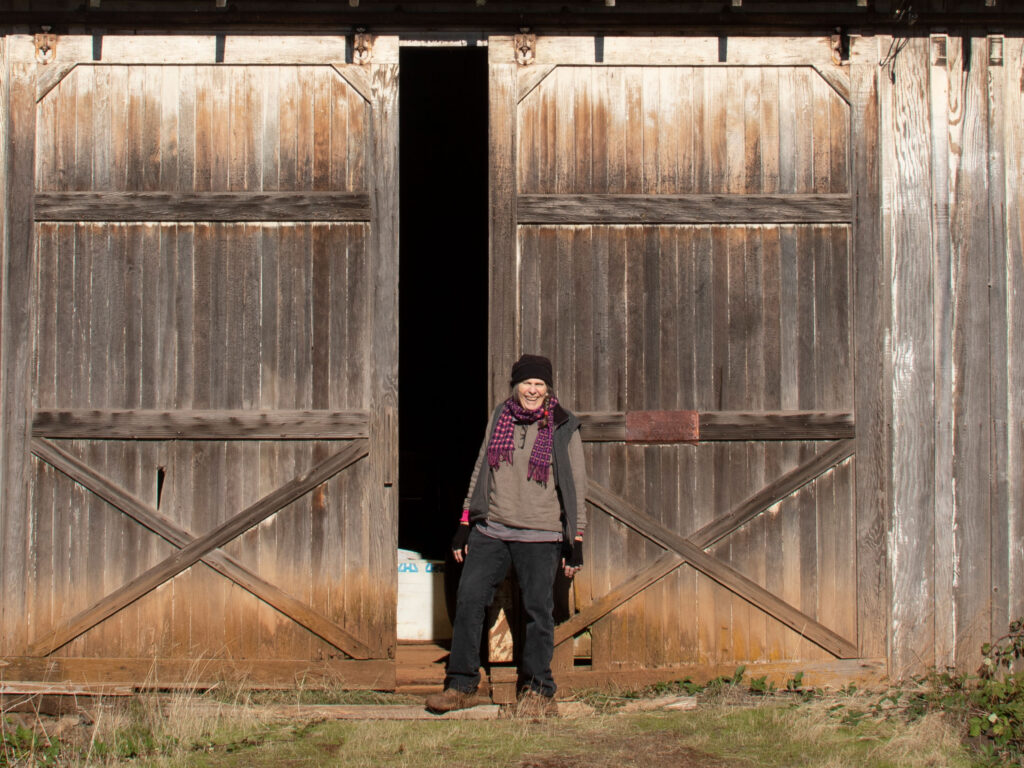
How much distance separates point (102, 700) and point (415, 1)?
4.01 metres

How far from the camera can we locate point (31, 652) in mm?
5664

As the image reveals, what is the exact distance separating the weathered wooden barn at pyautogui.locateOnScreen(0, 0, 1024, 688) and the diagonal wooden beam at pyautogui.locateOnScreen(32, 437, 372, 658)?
0.06 ft

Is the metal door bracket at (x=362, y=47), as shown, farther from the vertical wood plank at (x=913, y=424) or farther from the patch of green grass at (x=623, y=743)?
the patch of green grass at (x=623, y=743)

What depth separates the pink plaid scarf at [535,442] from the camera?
17.2ft

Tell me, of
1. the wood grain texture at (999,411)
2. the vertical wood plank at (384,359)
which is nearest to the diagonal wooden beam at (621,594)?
the vertical wood plank at (384,359)

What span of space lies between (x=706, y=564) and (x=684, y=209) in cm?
191

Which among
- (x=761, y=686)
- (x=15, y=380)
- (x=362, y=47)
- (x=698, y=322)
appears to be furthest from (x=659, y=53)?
(x=15, y=380)

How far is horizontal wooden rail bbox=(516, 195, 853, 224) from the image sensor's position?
18.8 ft

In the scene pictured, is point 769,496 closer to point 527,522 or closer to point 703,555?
point 703,555

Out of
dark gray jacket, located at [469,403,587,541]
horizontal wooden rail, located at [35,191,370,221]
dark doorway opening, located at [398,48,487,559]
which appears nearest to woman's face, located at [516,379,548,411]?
dark gray jacket, located at [469,403,587,541]

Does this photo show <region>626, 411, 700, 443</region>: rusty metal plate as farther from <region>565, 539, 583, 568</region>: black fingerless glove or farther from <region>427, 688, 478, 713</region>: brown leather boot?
<region>427, 688, 478, 713</region>: brown leather boot

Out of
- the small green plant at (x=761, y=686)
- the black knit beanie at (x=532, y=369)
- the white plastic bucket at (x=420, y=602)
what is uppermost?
the black knit beanie at (x=532, y=369)

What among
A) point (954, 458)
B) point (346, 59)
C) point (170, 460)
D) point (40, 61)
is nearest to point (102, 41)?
point (40, 61)

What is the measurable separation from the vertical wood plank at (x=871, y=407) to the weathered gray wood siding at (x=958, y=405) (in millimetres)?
49
